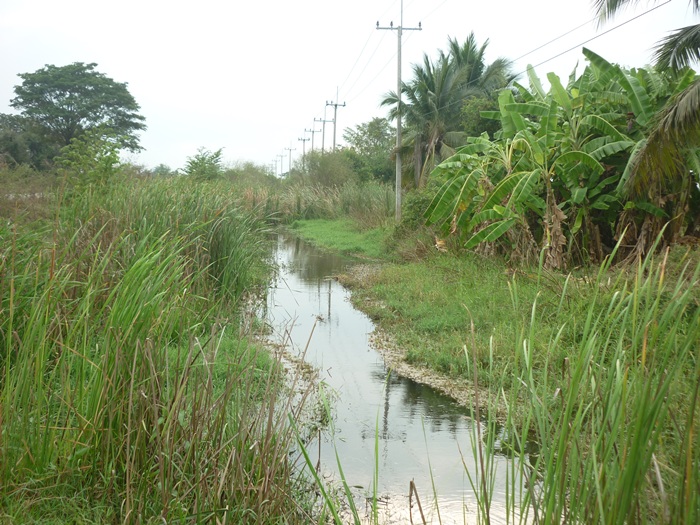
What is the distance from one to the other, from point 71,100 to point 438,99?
2212cm

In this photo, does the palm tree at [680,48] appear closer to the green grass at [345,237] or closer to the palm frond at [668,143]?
the palm frond at [668,143]

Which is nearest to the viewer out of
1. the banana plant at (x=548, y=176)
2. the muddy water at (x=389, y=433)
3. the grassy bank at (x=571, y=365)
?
the grassy bank at (x=571, y=365)

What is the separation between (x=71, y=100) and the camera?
132 ft

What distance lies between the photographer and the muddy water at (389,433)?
4.29m

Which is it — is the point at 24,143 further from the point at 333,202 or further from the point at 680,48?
the point at 680,48

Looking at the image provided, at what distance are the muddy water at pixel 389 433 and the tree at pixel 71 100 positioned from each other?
33.1 m

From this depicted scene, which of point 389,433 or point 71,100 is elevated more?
point 71,100

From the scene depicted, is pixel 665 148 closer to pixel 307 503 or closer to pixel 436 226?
pixel 307 503

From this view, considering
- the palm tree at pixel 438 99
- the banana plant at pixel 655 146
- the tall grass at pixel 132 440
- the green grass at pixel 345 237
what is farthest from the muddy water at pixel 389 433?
the palm tree at pixel 438 99

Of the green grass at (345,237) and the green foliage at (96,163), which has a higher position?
the green foliage at (96,163)

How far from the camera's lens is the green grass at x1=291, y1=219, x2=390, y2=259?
64.8 feet

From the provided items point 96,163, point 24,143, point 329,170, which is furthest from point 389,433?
point 329,170

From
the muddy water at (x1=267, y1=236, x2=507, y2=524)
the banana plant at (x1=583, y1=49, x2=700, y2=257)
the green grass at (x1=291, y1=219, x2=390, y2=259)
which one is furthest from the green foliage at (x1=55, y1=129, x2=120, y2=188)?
the banana plant at (x1=583, y1=49, x2=700, y2=257)

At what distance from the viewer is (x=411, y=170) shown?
31516mm
